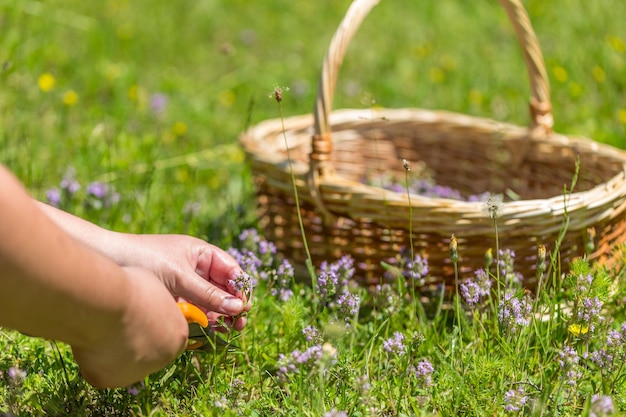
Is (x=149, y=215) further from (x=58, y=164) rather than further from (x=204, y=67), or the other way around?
(x=204, y=67)

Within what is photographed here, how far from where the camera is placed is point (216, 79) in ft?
12.4

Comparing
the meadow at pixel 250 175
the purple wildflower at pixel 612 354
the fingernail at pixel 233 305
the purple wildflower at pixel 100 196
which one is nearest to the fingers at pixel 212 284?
the fingernail at pixel 233 305

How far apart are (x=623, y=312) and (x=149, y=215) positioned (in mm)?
1308

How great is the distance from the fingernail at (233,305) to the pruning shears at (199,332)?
0.13ft

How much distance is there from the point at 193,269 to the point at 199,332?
0.47 ft

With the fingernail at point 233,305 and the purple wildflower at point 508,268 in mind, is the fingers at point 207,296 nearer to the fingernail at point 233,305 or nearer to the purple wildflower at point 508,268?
the fingernail at point 233,305

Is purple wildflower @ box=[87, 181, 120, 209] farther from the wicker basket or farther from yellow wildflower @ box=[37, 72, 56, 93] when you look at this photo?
yellow wildflower @ box=[37, 72, 56, 93]

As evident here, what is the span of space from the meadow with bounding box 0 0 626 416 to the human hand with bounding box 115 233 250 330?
0.11 m

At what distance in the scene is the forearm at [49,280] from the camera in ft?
3.29

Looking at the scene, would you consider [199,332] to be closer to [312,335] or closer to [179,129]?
[312,335]

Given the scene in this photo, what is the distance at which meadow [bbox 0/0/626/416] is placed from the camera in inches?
58.3

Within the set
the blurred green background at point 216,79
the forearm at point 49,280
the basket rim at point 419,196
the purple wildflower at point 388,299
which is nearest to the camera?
the forearm at point 49,280

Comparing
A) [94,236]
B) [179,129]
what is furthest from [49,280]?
[179,129]

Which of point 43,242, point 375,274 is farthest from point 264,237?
point 43,242
